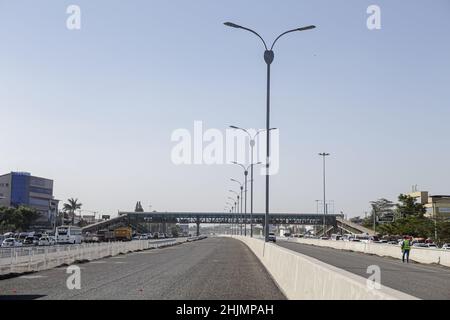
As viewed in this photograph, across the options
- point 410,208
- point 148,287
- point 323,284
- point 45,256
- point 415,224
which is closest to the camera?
point 323,284

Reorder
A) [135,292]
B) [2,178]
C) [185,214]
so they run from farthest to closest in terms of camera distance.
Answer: [185,214], [2,178], [135,292]

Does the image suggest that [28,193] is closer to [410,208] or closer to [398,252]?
[410,208]

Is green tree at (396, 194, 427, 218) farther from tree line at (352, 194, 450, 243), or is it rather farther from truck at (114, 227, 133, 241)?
truck at (114, 227, 133, 241)

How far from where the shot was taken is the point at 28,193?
532 feet

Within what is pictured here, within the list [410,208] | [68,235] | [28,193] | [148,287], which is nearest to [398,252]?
[148,287]

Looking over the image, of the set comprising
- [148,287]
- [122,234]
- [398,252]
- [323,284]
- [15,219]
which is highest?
[15,219]

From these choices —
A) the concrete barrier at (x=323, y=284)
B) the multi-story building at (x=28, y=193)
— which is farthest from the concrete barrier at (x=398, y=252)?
the multi-story building at (x=28, y=193)

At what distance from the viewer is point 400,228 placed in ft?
342

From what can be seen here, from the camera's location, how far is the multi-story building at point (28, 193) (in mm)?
158025
